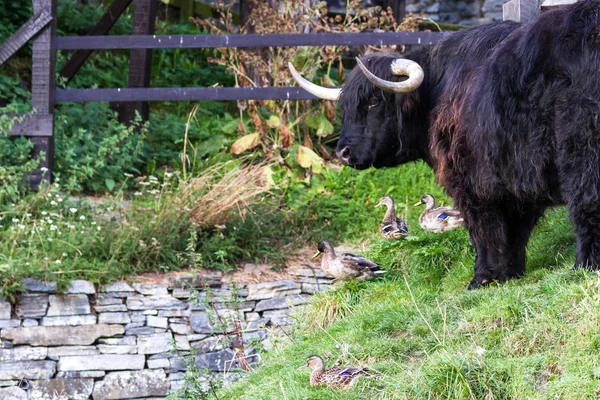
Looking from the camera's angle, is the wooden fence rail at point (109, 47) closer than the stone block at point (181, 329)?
No

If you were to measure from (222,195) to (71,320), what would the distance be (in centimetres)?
186

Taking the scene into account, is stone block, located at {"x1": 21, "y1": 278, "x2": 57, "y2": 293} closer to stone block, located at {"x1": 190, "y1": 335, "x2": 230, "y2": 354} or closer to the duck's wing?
stone block, located at {"x1": 190, "y1": 335, "x2": 230, "y2": 354}

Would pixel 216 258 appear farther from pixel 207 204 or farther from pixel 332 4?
pixel 332 4

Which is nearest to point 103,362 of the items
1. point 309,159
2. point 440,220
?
point 440,220

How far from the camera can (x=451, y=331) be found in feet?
17.9

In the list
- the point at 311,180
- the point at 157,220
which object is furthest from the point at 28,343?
the point at 311,180

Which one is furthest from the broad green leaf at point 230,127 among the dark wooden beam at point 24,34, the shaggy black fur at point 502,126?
the shaggy black fur at point 502,126

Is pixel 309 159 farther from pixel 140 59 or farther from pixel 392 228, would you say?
pixel 392 228

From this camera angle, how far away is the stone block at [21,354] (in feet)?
26.0

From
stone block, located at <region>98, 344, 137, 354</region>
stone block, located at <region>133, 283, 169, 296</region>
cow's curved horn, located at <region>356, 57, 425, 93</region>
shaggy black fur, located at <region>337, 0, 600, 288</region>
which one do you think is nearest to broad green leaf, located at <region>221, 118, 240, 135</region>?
stone block, located at <region>133, 283, 169, 296</region>

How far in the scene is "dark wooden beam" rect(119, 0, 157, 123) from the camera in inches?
432

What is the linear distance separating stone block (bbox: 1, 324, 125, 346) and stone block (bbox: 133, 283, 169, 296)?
1.26 ft

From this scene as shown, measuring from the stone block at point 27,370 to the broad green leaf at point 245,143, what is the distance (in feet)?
11.2

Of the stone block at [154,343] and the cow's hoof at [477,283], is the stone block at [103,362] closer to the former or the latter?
the stone block at [154,343]
